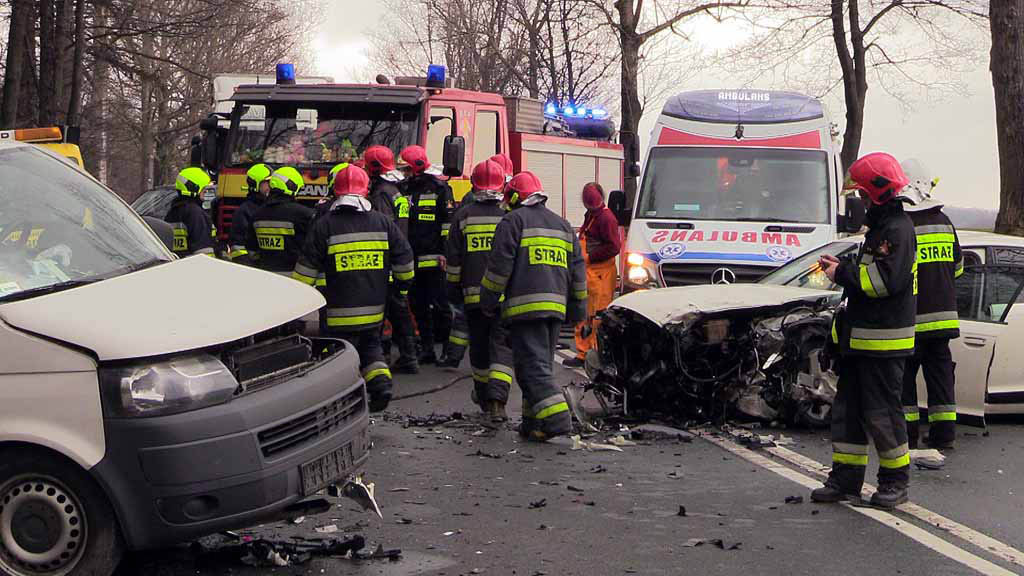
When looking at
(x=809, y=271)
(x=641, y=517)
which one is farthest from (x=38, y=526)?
(x=809, y=271)

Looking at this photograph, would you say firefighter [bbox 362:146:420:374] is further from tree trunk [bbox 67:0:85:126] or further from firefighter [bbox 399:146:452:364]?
tree trunk [bbox 67:0:85:126]

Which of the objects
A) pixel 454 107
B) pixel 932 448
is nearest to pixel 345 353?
pixel 932 448

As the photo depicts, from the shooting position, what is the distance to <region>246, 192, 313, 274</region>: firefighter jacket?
→ 11766 millimetres

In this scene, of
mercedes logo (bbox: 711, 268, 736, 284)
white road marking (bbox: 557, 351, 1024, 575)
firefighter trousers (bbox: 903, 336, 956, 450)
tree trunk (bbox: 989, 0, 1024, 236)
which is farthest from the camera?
tree trunk (bbox: 989, 0, 1024, 236)

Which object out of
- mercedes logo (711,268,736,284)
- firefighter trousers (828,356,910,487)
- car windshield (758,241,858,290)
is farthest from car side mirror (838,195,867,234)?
firefighter trousers (828,356,910,487)

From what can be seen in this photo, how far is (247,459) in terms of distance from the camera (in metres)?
4.64

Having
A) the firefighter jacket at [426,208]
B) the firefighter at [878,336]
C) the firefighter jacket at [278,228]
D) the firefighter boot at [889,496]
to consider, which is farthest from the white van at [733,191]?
the firefighter boot at [889,496]

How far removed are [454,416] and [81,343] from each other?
16.5 ft

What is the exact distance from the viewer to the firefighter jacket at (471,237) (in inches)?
391

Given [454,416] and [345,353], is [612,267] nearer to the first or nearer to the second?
[454,416]

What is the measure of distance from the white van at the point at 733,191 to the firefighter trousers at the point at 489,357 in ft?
9.09

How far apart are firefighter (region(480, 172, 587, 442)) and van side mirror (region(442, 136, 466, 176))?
4.51 meters

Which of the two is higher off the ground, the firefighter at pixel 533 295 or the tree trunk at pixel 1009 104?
the tree trunk at pixel 1009 104

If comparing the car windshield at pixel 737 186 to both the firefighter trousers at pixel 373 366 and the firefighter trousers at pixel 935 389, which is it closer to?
the firefighter trousers at pixel 935 389
